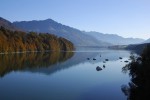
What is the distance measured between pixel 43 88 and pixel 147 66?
25.4 metres

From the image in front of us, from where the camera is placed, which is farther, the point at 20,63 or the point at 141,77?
the point at 20,63

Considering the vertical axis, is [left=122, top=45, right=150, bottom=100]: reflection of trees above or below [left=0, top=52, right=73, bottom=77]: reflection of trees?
above

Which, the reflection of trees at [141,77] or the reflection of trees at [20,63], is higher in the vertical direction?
the reflection of trees at [141,77]

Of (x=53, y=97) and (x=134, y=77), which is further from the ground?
(x=134, y=77)

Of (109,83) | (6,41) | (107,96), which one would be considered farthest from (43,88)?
(6,41)

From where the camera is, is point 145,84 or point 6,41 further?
point 6,41

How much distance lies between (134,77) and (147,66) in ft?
22.1

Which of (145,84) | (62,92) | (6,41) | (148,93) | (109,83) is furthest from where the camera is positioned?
(6,41)

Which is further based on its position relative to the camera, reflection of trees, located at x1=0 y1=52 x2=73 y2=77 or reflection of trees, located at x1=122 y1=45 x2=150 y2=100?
reflection of trees, located at x1=0 y1=52 x2=73 y2=77

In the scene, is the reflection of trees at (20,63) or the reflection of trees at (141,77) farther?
the reflection of trees at (20,63)

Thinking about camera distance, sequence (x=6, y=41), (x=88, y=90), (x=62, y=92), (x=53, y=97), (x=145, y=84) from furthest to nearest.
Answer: (x=6, y=41)
(x=88, y=90)
(x=62, y=92)
(x=53, y=97)
(x=145, y=84)

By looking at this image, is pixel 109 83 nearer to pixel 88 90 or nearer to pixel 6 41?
pixel 88 90

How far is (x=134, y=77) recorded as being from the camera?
53062mm

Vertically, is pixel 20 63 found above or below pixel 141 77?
below
